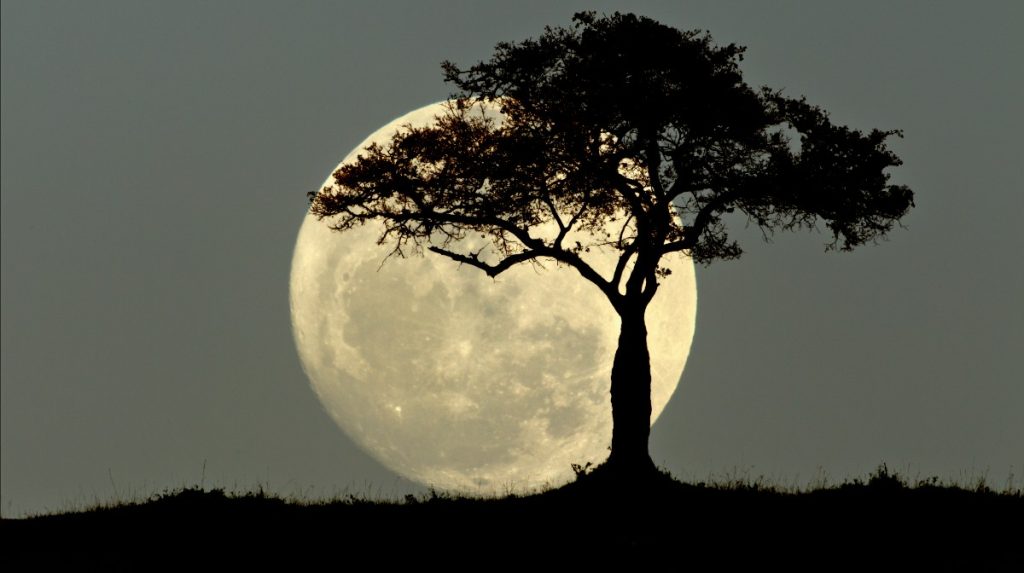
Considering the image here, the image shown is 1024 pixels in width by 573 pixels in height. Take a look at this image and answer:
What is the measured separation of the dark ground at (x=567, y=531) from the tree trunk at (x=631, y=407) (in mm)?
1047

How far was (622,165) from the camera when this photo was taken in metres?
31.4

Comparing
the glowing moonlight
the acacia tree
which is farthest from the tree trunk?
the glowing moonlight

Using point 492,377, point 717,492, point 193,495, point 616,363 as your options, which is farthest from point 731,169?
point 193,495

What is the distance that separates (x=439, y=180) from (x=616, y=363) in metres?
6.57

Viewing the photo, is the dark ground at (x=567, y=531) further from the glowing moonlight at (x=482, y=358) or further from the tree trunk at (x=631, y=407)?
the glowing moonlight at (x=482, y=358)

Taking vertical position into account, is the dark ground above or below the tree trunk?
below

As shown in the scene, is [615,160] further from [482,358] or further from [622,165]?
[482,358]

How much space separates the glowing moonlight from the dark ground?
26.5 ft

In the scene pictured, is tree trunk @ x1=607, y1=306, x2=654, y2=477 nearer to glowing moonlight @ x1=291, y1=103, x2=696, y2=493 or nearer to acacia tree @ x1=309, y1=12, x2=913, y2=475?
acacia tree @ x1=309, y1=12, x2=913, y2=475

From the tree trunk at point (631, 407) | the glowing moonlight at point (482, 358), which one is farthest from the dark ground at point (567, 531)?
the glowing moonlight at point (482, 358)

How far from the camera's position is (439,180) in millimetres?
30969

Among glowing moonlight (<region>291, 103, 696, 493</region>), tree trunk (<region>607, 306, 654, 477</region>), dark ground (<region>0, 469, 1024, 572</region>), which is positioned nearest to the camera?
dark ground (<region>0, 469, 1024, 572</region>)

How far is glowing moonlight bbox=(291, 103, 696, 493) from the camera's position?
37.0 meters

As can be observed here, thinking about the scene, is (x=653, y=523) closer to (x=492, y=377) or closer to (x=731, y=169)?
(x=731, y=169)
